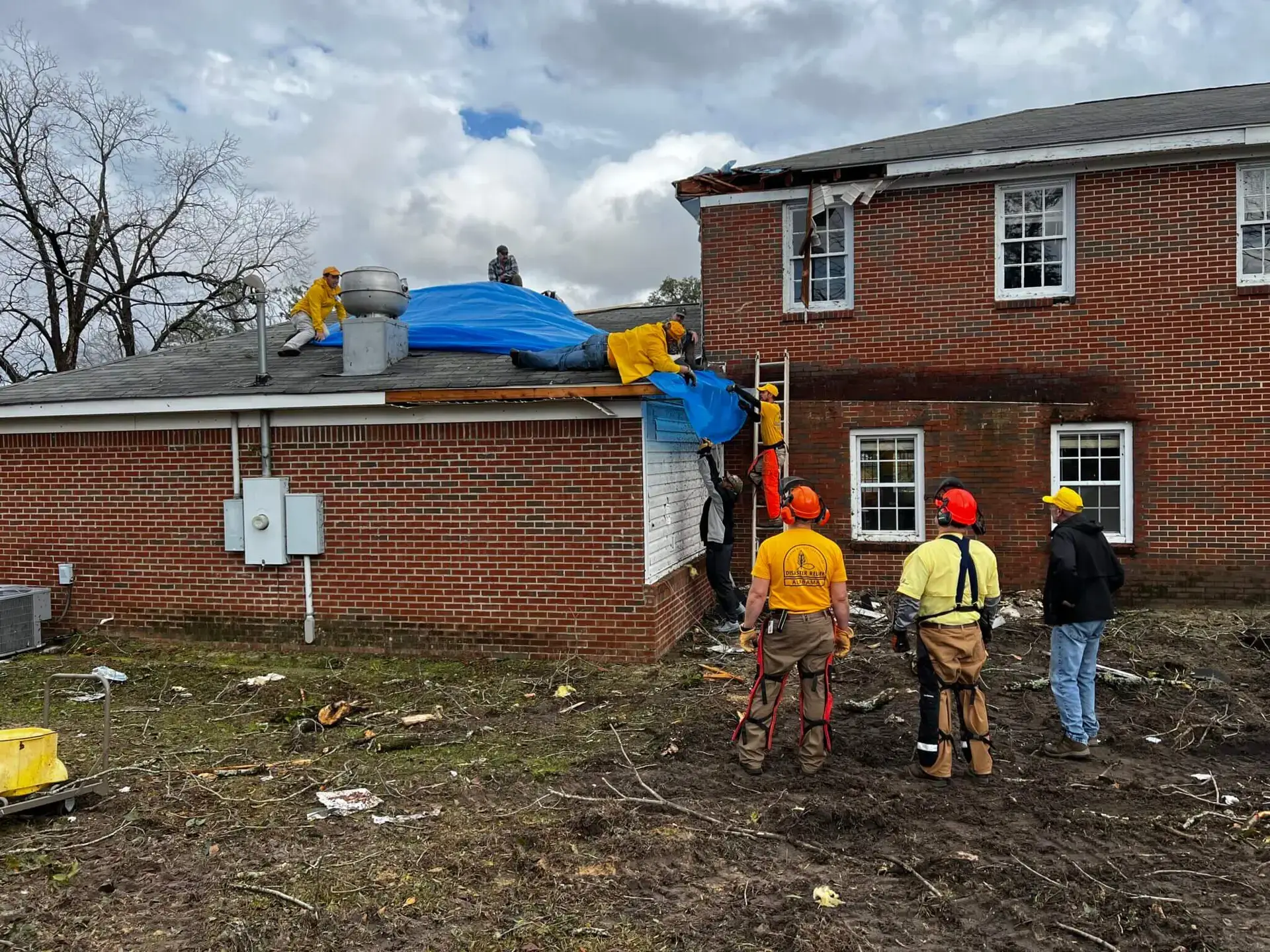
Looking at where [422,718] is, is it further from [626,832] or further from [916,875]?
[916,875]

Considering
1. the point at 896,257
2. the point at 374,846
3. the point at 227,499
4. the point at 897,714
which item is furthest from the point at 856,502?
the point at 374,846

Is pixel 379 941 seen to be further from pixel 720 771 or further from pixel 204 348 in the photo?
pixel 204 348

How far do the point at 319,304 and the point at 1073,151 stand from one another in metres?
9.55

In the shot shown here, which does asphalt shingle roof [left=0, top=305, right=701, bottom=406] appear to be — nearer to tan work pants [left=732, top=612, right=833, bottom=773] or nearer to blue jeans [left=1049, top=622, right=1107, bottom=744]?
tan work pants [left=732, top=612, right=833, bottom=773]

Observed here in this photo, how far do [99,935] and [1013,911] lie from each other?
4.13m

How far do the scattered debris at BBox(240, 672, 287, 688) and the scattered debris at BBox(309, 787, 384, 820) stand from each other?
297 centimetres

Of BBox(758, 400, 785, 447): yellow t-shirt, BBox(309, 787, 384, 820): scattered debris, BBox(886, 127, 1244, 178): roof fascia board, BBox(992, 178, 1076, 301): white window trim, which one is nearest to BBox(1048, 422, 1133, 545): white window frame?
BBox(992, 178, 1076, 301): white window trim

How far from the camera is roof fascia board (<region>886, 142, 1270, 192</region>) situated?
10.8 meters

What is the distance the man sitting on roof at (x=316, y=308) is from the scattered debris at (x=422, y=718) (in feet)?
18.8

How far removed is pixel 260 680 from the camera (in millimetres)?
8438

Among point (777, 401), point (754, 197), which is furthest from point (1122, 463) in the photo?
point (754, 197)

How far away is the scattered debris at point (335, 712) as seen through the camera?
7.16 meters

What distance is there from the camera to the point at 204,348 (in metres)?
12.4

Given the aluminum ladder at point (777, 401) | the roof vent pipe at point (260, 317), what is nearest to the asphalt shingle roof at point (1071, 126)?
the aluminum ladder at point (777, 401)
